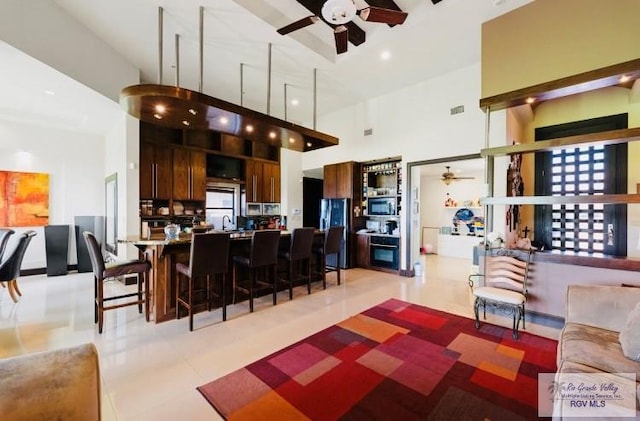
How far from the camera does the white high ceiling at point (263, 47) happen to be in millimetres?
3357

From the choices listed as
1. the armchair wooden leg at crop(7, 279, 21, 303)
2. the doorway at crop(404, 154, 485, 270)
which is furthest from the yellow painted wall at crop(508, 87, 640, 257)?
the armchair wooden leg at crop(7, 279, 21, 303)

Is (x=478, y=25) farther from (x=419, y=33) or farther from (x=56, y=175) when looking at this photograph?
(x=56, y=175)

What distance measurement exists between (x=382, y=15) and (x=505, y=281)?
3.34 meters

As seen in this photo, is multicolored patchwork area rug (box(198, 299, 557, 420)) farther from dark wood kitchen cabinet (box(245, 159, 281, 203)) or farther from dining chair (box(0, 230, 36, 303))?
dark wood kitchen cabinet (box(245, 159, 281, 203))

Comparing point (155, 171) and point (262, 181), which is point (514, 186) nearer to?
point (262, 181)

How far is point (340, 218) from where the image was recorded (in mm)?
6484

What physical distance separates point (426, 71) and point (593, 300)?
4226mm

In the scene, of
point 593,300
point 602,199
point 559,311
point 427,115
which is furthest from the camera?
point 427,115

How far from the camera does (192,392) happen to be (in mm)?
2057

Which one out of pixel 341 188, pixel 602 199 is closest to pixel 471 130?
pixel 602 199

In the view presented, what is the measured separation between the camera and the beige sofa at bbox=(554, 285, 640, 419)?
1659 millimetres

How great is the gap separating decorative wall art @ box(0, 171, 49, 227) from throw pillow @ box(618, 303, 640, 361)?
333 inches

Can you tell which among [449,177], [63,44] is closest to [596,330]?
[63,44]

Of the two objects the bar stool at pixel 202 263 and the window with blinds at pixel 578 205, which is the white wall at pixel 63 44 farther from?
the window with blinds at pixel 578 205
